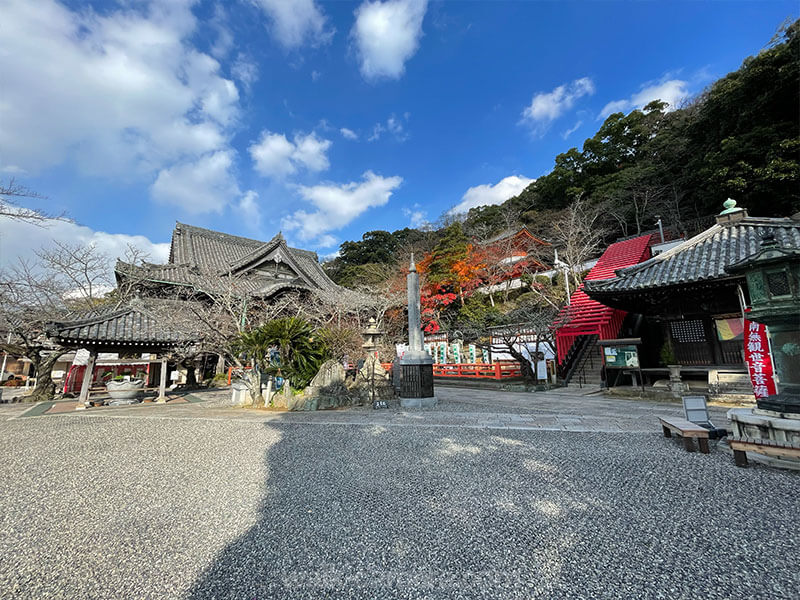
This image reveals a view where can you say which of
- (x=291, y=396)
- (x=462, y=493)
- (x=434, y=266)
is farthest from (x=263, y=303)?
(x=462, y=493)

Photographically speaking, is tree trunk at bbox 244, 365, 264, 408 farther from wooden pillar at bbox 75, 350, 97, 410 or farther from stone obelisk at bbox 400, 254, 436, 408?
wooden pillar at bbox 75, 350, 97, 410

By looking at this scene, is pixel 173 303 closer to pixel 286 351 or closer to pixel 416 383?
pixel 286 351

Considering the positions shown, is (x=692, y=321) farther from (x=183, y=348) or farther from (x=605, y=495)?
(x=183, y=348)

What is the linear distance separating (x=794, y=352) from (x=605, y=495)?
2887 millimetres

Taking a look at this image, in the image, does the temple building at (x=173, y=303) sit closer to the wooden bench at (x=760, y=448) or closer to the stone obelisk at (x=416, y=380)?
the stone obelisk at (x=416, y=380)

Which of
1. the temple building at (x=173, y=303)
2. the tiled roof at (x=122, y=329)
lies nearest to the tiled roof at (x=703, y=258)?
the temple building at (x=173, y=303)

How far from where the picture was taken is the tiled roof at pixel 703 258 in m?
8.00

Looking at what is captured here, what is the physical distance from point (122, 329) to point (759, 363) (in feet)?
51.9

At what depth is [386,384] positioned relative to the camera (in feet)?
30.4

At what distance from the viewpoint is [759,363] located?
19.2 ft

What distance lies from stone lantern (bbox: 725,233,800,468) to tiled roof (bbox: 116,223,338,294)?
1480 centimetres

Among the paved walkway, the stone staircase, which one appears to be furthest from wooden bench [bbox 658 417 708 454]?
the stone staircase

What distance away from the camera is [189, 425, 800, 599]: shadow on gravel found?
6.32 ft

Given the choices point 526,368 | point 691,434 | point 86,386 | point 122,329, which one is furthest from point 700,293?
point 86,386
